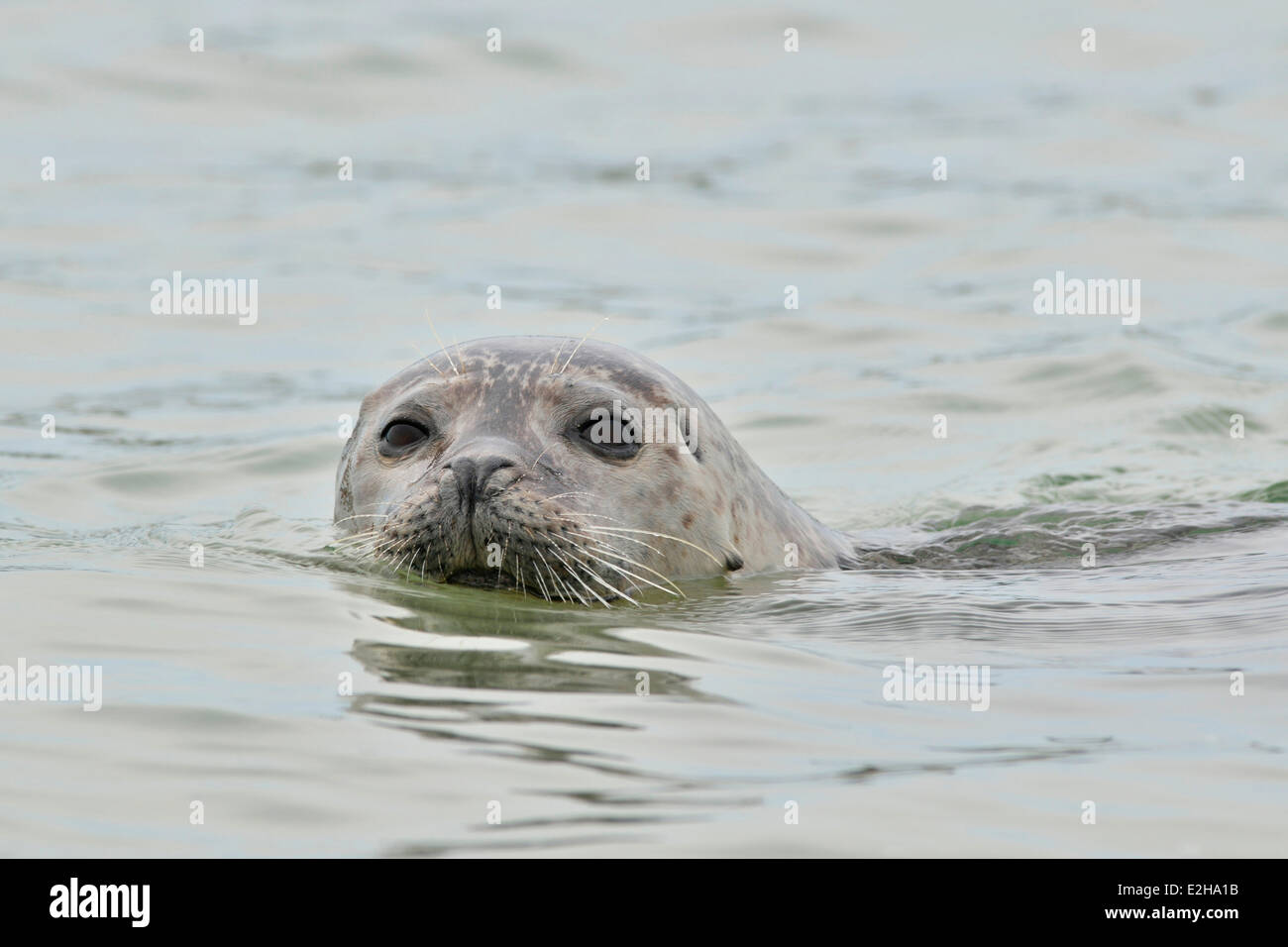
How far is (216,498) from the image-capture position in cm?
860

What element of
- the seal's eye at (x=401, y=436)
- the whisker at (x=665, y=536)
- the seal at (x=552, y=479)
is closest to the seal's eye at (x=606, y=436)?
the seal at (x=552, y=479)

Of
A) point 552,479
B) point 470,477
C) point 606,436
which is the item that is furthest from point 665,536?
point 470,477

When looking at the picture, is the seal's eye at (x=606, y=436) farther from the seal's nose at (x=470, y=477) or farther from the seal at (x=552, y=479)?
the seal's nose at (x=470, y=477)

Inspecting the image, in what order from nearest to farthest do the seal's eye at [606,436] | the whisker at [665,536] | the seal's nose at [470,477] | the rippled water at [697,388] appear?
the rippled water at [697,388] → the seal's nose at [470,477] → the whisker at [665,536] → the seal's eye at [606,436]

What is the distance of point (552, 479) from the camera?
5332mm

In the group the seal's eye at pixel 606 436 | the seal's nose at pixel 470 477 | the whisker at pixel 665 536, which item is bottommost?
the whisker at pixel 665 536

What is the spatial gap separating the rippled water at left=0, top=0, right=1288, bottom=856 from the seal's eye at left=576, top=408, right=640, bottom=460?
500 mm

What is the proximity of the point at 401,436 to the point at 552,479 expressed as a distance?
1.96ft

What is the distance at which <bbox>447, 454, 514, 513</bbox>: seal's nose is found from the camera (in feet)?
16.7

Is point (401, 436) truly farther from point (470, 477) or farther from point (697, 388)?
point (697, 388)

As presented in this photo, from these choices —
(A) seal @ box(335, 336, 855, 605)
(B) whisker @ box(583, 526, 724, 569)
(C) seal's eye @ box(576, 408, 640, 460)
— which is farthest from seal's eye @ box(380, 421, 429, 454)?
(B) whisker @ box(583, 526, 724, 569)

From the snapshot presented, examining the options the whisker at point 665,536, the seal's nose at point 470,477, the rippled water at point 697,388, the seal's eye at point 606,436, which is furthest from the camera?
the seal's eye at point 606,436

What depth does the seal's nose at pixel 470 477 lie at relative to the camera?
200 inches

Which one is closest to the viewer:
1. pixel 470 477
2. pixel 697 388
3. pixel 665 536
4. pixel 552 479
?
pixel 470 477
